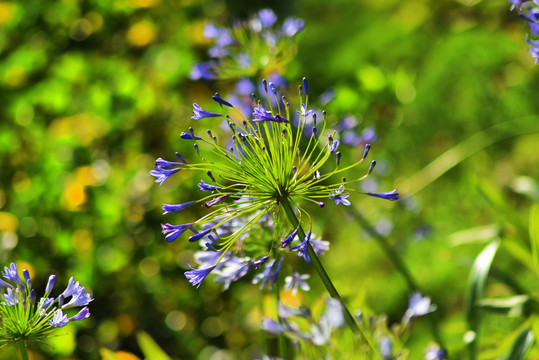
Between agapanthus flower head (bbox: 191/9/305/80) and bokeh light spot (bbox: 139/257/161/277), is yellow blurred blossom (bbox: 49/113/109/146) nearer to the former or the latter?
bokeh light spot (bbox: 139/257/161/277)

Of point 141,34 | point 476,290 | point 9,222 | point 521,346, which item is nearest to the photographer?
point 521,346

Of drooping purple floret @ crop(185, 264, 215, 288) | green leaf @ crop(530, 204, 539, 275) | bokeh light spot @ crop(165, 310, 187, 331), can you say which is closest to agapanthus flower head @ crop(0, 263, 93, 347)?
drooping purple floret @ crop(185, 264, 215, 288)

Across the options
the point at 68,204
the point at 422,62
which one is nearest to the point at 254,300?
the point at 68,204

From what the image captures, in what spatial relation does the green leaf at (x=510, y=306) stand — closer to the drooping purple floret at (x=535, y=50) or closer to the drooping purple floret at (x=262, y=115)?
the drooping purple floret at (x=535, y=50)

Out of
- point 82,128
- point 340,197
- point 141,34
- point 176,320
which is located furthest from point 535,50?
point 141,34

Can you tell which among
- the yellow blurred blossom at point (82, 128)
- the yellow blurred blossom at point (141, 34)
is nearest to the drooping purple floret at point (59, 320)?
the yellow blurred blossom at point (82, 128)

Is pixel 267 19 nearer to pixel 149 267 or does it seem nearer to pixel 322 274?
pixel 322 274
